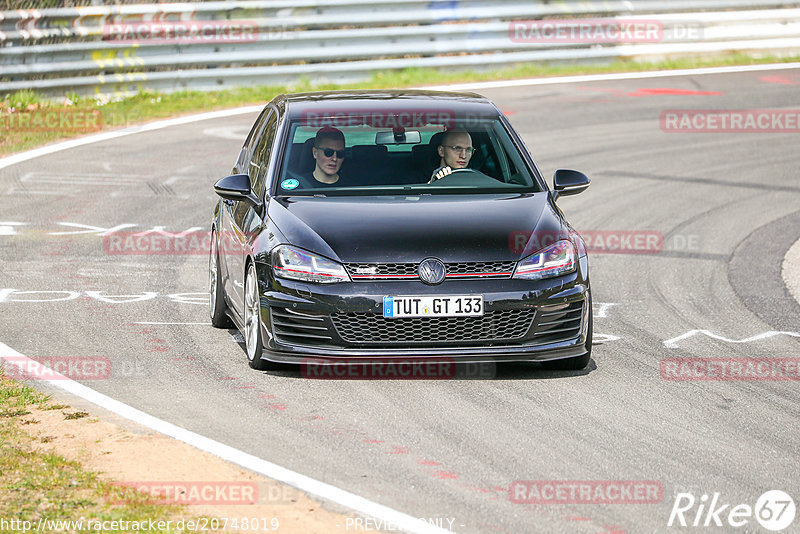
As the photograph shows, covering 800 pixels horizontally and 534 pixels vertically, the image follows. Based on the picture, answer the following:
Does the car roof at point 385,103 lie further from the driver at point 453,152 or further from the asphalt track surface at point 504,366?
the asphalt track surface at point 504,366

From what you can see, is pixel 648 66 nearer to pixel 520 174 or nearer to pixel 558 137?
pixel 558 137

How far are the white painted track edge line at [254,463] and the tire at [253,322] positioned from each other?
3.29 ft

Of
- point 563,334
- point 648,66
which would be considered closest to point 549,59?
point 648,66

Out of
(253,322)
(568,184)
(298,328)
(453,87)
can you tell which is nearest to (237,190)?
(253,322)

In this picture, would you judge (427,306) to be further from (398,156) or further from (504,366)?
(398,156)

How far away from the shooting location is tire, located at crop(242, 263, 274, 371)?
802 cm

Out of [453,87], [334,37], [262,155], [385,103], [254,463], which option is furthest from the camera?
[334,37]

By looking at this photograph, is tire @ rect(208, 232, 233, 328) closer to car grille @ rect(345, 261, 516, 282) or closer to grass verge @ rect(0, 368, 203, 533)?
car grille @ rect(345, 261, 516, 282)

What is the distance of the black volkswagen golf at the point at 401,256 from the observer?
767cm

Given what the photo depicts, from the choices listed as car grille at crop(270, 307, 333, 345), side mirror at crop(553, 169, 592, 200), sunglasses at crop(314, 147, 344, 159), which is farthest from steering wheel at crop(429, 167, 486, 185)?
car grille at crop(270, 307, 333, 345)

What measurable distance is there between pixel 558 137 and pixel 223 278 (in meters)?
10.7

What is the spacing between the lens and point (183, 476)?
19.7 feet

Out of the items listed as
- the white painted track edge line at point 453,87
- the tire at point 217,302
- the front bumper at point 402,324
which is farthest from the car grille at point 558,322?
the white painted track edge line at point 453,87

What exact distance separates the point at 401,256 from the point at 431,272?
0.20m
